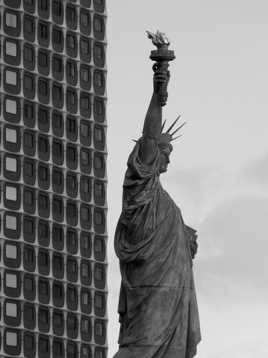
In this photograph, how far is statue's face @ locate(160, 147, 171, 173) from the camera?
40.1 metres

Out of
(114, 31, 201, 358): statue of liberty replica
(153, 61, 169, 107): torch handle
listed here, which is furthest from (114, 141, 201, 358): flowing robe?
(153, 61, 169, 107): torch handle

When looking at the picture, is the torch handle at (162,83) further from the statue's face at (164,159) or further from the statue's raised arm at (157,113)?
the statue's face at (164,159)

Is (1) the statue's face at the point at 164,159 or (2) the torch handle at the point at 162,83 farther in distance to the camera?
(1) the statue's face at the point at 164,159

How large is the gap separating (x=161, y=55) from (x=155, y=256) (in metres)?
3.78

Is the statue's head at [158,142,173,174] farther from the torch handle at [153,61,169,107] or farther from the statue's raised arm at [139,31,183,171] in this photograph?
the torch handle at [153,61,169,107]

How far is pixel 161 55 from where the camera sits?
131 feet

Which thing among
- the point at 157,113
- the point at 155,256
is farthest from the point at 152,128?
the point at 155,256

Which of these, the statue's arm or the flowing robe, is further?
the statue's arm

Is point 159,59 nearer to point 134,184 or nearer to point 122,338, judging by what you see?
point 134,184

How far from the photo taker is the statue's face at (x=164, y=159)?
132 ft

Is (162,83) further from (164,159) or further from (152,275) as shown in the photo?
(152,275)

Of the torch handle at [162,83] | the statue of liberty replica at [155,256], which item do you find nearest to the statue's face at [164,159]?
the statue of liberty replica at [155,256]

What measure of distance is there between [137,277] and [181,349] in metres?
1.55

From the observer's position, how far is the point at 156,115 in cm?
3997
